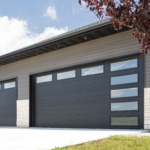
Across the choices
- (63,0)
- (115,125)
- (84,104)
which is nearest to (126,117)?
(115,125)

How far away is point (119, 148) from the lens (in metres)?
4.87

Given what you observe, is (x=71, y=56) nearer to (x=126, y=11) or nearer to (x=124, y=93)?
(x=124, y=93)

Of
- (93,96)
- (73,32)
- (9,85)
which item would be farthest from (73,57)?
(9,85)

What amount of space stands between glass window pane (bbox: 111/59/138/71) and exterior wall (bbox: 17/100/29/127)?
6531 millimetres

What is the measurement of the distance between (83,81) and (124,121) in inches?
117

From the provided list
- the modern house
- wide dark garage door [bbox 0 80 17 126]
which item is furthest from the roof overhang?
wide dark garage door [bbox 0 80 17 126]

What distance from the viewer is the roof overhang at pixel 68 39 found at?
9.70 m

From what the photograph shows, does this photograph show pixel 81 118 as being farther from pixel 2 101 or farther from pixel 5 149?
pixel 2 101

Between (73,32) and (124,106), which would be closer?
(124,106)

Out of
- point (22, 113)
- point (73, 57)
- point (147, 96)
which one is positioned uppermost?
point (73, 57)

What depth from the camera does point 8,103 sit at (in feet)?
51.6

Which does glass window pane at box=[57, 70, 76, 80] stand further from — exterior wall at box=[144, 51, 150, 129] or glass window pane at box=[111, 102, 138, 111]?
exterior wall at box=[144, 51, 150, 129]

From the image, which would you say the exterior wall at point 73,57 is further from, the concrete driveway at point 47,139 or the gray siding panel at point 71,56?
the concrete driveway at point 47,139

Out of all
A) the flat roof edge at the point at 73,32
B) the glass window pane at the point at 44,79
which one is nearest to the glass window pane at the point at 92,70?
the flat roof edge at the point at 73,32
